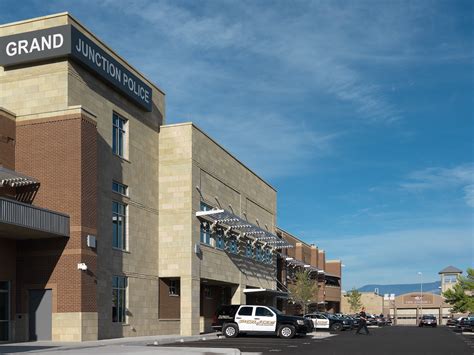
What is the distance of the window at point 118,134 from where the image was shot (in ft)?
122

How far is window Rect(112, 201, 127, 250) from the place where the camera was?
36.1 meters

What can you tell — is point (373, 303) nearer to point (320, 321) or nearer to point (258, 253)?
point (258, 253)

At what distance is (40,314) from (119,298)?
5.13 m

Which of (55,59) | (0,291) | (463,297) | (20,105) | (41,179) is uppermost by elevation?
(55,59)

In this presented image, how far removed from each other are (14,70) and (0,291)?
10.6 meters

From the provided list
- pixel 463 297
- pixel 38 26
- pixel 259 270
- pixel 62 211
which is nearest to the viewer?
pixel 62 211

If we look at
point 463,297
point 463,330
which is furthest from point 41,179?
point 463,297

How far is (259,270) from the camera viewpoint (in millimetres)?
56531

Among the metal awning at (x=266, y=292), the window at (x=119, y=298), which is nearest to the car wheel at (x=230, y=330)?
the window at (x=119, y=298)

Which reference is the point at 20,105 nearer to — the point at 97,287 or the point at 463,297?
the point at 97,287

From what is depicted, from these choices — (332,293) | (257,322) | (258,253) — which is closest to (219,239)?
(257,322)

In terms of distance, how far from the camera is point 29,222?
2883 cm

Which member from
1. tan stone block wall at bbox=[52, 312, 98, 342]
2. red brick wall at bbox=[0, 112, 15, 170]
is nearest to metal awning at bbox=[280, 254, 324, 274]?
tan stone block wall at bbox=[52, 312, 98, 342]

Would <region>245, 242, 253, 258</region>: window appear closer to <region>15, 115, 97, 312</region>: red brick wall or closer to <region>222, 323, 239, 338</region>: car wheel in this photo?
<region>222, 323, 239, 338</region>: car wheel
